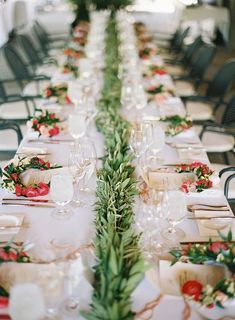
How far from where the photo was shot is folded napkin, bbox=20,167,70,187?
223 cm

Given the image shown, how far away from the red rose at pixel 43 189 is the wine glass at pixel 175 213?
60cm

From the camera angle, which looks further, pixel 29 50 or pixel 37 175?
pixel 29 50

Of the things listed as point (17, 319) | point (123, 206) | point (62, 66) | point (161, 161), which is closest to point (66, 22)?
point (62, 66)

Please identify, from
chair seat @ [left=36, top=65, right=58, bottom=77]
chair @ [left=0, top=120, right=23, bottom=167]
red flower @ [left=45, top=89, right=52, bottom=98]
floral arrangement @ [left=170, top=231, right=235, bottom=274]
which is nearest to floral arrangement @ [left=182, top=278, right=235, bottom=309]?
floral arrangement @ [left=170, top=231, right=235, bottom=274]

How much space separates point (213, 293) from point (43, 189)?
0.98 metres

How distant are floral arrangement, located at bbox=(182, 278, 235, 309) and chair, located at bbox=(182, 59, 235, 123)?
292 centimetres

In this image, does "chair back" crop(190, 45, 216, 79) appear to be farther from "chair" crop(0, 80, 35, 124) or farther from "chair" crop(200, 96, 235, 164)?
"chair" crop(0, 80, 35, 124)

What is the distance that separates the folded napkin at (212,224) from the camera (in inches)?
74.8

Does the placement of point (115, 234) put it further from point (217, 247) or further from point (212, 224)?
point (212, 224)

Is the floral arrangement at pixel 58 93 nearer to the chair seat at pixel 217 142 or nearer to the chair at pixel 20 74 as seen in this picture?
the chair at pixel 20 74

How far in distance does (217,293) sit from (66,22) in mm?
9886

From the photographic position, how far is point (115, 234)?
1604 mm

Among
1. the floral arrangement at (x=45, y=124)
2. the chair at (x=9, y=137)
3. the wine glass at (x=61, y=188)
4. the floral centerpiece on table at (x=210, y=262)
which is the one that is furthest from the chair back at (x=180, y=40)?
the floral centerpiece on table at (x=210, y=262)

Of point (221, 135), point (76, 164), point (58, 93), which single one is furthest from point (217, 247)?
point (58, 93)
